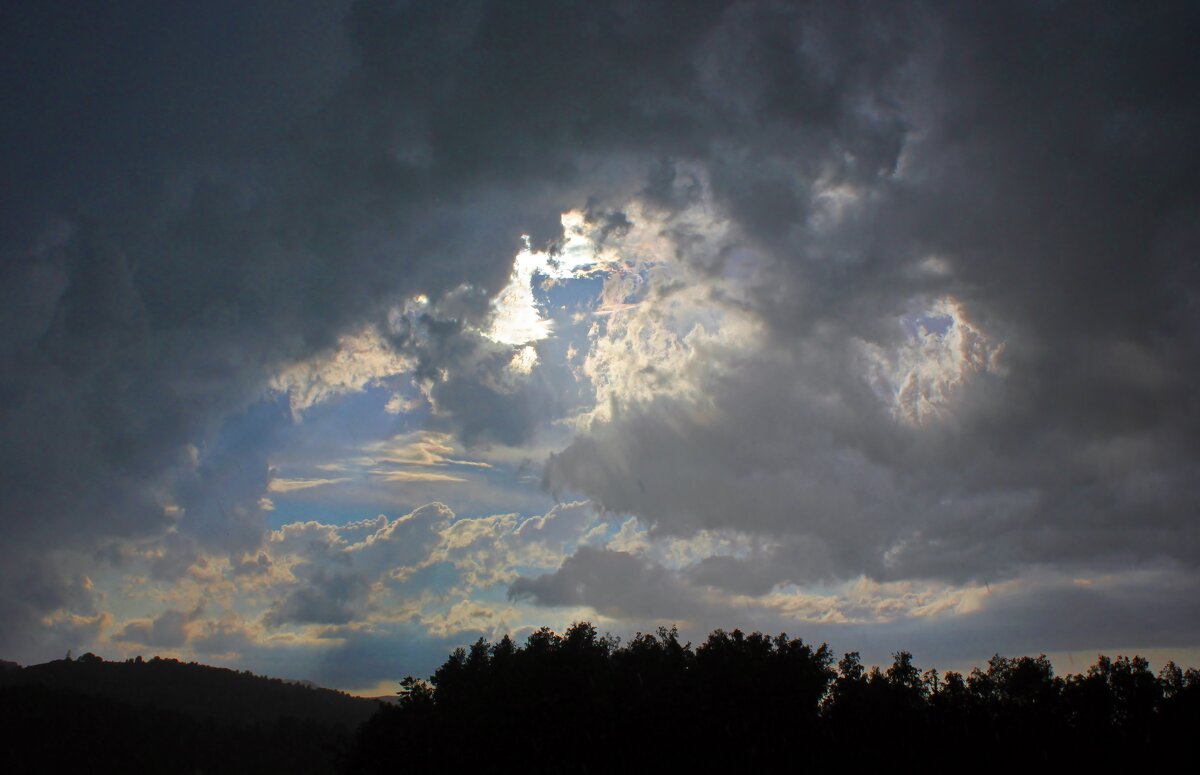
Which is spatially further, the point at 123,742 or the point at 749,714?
the point at 123,742

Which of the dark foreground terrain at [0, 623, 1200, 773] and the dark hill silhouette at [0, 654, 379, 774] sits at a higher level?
the dark foreground terrain at [0, 623, 1200, 773]

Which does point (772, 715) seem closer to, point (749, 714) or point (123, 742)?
point (749, 714)

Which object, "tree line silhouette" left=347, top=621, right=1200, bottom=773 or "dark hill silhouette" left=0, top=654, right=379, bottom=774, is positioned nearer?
"tree line silhouette" left=347, top=621, right=1200, bottom=773

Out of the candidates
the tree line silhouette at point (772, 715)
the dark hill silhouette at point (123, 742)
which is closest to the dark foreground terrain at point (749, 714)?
the tree line silhouette at point (772, 715)

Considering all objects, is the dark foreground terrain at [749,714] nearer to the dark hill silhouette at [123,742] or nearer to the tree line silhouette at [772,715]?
the tree line silhouette at [772,715]

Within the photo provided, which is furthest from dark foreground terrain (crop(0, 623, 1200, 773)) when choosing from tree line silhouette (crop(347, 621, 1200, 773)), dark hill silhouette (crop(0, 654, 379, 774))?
dark hill silhouette (crop(0, 654, 379, 774))

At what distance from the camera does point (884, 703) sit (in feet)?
193

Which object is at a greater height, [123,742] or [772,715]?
[772,715]

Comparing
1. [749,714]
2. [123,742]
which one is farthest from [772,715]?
[123,742]

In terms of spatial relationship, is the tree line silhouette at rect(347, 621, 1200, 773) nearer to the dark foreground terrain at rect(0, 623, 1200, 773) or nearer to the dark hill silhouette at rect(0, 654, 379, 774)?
the dark foreground terrain at rect(0, 623, 1200, 773)

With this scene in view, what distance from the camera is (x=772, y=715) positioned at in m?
58.8

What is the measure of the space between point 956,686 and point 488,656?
4351cm

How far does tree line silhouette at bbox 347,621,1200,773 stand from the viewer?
54969 millimetres

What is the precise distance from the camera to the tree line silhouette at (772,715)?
54969 millimetres
